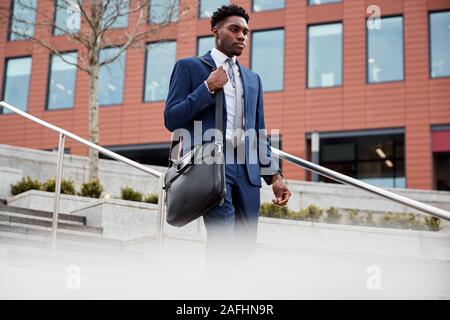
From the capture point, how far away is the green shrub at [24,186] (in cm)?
1139

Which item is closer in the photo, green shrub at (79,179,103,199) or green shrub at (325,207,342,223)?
green shrub at (325,207,342,223)

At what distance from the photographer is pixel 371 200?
14164mm

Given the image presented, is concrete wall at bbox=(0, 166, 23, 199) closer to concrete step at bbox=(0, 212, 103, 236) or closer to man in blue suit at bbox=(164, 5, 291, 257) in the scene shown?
concrete step at bbox=(0, 212, 103, 236)

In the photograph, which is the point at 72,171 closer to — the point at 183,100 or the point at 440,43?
the point at 183,100

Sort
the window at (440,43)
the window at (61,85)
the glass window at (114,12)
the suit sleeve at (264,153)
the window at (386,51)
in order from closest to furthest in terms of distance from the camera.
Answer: the suit sleeve at (264,153), the glass window at (114,12), the window at (440,43), the window at (386,51), the window at (61,85)

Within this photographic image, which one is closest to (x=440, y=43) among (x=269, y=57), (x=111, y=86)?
(x=269, y=57)

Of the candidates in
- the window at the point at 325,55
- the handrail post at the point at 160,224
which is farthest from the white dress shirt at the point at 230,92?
the window at the point at 325,55

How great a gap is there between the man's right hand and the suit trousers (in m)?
0.28

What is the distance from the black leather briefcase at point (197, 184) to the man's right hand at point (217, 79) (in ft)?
0.93

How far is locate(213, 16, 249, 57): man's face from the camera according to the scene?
143 inches

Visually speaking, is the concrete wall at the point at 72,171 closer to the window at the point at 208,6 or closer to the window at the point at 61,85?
the window at the point at 208,6

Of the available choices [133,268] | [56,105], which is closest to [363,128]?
[56,105]

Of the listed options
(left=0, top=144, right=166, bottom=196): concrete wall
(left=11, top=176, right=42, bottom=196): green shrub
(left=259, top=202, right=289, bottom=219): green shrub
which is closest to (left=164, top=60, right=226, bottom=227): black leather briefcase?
(left=259, top=202, right=289, bottom=219): green shrub
